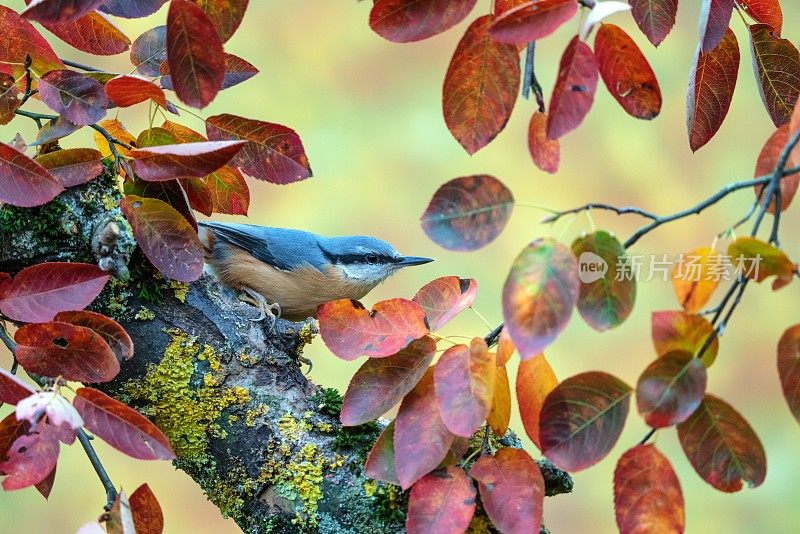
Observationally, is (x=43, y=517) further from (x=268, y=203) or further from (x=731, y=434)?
(x=731, y=434)

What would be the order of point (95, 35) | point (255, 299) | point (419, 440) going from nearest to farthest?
point (419, 440), point (95, 35), point (255, 299)

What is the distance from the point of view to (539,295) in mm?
757

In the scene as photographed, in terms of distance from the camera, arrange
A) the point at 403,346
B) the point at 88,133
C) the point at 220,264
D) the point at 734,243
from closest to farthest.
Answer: the point at 734,243, the point at 403,346, the point at 220,264, the point at 88,133

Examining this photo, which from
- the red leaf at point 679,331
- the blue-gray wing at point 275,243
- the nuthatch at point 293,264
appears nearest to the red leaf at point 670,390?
the red leaf at point 679,331

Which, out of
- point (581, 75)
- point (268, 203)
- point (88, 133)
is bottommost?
point (581, 75)

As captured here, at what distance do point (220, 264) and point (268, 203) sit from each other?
1066 millimetres

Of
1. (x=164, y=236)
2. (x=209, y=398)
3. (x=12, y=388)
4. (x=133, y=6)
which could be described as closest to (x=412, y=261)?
(x=209, y=398)

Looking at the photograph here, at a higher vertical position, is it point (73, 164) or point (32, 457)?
point (73, 164)

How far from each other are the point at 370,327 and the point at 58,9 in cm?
49

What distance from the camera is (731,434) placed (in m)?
0.83

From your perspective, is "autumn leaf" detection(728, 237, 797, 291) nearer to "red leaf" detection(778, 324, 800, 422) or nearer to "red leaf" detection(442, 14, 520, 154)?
"red leaf" detection(778, 324, 800, 422)

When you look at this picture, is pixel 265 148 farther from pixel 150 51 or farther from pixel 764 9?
pixel 764 9

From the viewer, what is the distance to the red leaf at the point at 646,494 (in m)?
0.83

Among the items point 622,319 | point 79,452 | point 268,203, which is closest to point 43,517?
point 79,452
